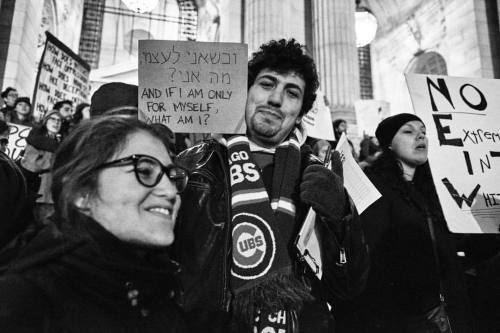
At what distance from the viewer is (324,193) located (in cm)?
132

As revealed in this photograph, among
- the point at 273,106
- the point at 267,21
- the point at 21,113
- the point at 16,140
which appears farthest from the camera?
the point at 267,21

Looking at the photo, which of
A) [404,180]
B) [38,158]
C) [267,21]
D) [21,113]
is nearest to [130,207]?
[404,180]

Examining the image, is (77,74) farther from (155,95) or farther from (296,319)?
(296,319)

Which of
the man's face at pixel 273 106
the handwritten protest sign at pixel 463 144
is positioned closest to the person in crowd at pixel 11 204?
the man's face at pixel 273 106

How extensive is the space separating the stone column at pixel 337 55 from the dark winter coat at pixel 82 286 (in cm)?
810

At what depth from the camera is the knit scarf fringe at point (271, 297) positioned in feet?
4.16

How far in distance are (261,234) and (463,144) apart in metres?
1.63

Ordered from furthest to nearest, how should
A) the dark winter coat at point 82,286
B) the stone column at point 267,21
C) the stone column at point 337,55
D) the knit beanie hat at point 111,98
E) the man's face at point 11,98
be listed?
the stone column at point 337,55
the stone column at point 267,21
the man's face at point 11,98
the knit beanie hat at point 111,98
the dark winter coat at point 82,286

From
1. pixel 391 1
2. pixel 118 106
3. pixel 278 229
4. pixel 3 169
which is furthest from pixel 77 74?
pixel 391 1

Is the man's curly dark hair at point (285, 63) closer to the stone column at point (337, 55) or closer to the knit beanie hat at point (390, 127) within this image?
the knit beanie hat at point (390, 127)

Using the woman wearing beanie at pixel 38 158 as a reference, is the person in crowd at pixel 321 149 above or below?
above

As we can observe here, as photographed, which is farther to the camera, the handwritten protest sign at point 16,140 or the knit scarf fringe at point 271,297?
the handwritten protest sign at point 16,140

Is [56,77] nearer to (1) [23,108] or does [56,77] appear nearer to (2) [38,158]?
(1) [23,108]

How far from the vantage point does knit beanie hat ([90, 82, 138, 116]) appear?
1.86m
